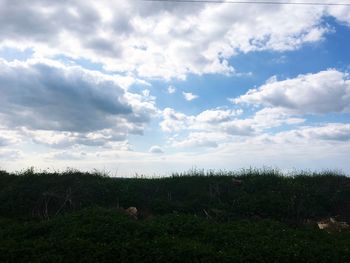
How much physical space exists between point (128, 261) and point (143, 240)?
1.08 m

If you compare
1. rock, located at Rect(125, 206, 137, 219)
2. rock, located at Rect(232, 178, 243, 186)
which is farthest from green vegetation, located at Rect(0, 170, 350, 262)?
rock, located at Rect(125, 206, 137, 219)

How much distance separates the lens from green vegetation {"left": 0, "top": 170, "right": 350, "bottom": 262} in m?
9.68

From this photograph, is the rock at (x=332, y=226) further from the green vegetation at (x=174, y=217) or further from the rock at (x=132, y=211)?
the rock at (x=132, y=211)

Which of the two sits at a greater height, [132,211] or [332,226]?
[132,211]

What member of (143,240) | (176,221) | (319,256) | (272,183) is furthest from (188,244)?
(272,183)

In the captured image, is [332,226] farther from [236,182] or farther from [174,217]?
[174,217]

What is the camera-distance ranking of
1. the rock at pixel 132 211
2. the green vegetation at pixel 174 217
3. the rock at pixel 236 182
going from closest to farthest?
1. the green vegetation at pixel 174 217
2. the rock at pixel 132 211
3. the rock at pixel 236 182

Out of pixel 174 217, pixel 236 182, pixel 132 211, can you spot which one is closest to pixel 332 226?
pixel 236 182

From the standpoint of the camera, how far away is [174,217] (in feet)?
40.8

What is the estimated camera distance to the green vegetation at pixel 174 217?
968 cm

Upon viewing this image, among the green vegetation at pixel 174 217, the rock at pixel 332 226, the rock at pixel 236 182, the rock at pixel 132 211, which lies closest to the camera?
the green vegetation at pixel 174 217

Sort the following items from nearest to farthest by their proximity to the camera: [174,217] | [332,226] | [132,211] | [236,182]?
[174,217], [332,226], [132,211], [236,182]

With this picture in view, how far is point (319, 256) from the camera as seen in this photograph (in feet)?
32.4

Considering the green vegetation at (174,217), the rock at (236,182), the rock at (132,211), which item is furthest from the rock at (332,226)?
the rock at (132,211)
